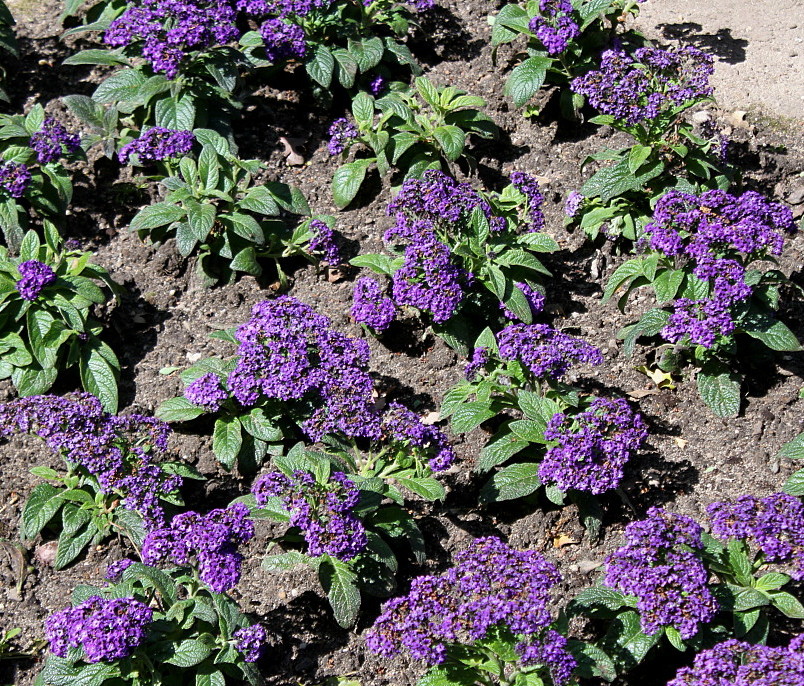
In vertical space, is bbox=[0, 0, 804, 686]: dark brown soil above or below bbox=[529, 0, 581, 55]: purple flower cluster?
below

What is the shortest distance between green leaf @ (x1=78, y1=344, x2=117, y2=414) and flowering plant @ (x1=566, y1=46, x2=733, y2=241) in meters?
2.75

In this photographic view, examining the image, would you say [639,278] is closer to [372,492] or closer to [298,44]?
[372,492]

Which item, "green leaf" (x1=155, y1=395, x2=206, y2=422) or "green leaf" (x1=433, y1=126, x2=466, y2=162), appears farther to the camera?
"green leaf" (x1=433, y1=126, x2=466, y2=162)

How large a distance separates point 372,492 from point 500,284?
1.37m

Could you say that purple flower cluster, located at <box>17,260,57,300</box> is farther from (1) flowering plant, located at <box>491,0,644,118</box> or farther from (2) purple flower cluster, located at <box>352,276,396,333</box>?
(1) flowering plant, located at <box>491,0,644,118</box>

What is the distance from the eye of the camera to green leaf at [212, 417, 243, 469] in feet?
15.6

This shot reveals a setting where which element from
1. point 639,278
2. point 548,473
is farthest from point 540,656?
point 639,278

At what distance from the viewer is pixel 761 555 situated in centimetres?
397

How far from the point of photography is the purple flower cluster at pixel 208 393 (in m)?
4.75

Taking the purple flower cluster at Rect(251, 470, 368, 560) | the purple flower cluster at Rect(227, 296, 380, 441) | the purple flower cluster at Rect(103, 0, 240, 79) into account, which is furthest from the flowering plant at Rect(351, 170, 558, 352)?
the purple flower cluster at Rect(103, 0, 240, 79)

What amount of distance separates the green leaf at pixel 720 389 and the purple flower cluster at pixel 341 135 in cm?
249

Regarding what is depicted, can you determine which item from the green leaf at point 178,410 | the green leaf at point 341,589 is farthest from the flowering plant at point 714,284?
the green leaf at point 178,410

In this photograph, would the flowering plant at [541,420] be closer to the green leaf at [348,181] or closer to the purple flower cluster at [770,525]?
the purple flower cluster at [770,525]

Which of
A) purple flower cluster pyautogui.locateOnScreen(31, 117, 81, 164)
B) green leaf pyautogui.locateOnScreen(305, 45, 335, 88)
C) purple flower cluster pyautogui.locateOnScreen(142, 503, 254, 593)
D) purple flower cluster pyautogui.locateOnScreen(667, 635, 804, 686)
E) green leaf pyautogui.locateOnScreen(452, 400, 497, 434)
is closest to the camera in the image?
purple flower cluster pyautogui.locateOnScreen(667, 635, 804, 686)
